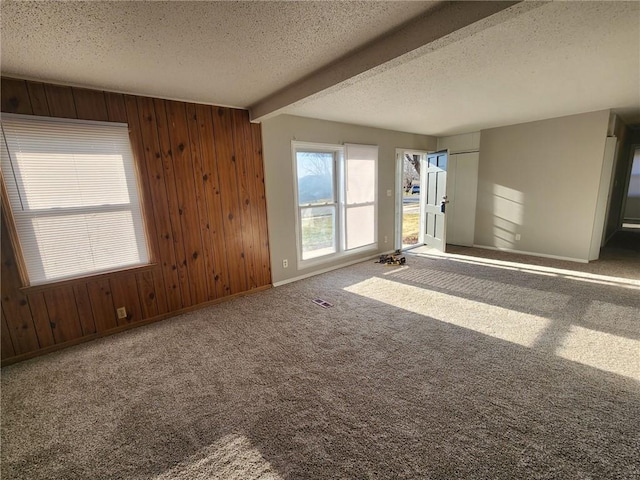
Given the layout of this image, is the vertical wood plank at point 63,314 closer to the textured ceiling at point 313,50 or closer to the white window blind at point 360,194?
the textured ceiling at point 313,50

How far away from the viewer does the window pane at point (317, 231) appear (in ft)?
13.5

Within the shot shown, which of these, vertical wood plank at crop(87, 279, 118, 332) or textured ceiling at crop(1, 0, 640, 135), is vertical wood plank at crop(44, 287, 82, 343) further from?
textured ceiling at crop(1, 0, 640, 135)

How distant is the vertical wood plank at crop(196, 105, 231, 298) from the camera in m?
3.05

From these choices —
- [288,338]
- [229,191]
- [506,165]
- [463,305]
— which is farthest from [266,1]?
[506,165]

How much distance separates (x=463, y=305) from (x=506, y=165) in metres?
3.26

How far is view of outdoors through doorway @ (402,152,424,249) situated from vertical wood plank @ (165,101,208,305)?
383cm

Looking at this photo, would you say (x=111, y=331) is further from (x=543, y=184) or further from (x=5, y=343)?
(x=543, y=184)

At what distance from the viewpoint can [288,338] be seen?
98.8 inches

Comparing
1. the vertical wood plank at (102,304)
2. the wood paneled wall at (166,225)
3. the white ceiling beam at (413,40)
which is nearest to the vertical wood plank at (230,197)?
the wood paneled wall at (166,225)

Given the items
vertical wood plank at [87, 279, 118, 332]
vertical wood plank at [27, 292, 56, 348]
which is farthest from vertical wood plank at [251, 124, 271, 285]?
vertical wood plank at [27, 292, 56, 348]

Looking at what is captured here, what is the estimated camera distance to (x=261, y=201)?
3557 millimetres

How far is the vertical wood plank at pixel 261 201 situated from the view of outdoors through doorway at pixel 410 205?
9.75ft

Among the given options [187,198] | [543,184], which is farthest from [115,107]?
[543,184]

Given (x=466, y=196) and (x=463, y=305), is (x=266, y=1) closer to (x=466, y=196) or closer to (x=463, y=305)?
(x=463, y=305)
